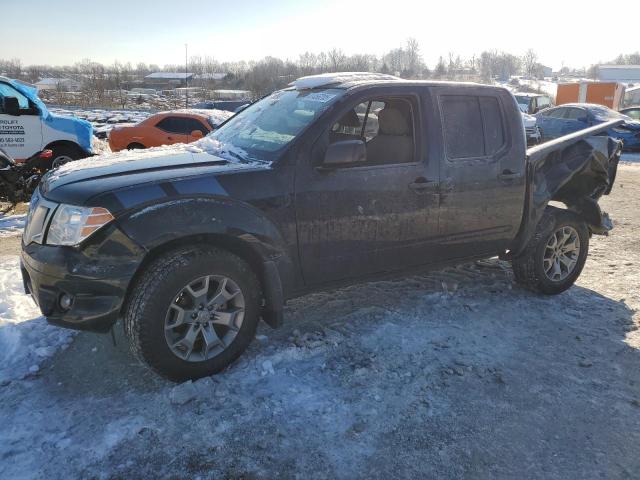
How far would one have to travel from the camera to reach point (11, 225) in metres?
7.34

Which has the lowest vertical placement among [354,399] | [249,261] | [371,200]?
[354,399]

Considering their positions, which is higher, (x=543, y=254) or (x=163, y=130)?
(x=163, y=130)

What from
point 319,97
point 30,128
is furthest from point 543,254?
point 30,128

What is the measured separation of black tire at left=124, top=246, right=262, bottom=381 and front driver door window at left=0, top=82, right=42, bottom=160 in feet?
27.8

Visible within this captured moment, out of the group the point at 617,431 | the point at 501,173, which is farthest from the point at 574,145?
the point at 617,431

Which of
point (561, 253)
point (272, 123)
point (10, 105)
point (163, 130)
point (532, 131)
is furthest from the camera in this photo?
point (532, 131)

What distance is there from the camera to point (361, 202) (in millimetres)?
3684

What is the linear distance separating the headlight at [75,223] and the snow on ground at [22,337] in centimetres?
99

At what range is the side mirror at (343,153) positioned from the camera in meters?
3.47

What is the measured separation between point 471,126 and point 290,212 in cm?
180

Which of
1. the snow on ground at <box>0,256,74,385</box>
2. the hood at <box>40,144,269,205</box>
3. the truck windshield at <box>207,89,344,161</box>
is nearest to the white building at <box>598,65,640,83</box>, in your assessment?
the truck windshield at <box>207,89,344,161</box>

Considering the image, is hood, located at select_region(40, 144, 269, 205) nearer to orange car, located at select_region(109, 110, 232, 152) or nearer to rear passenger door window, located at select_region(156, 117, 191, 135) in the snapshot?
orange car, located at select_region(109, 110, 232, 152)

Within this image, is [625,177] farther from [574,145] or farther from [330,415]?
[330,415]

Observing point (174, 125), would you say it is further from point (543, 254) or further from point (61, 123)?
point (543, 254)
